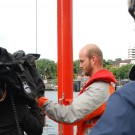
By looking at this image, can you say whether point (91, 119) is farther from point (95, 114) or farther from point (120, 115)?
point (120, 115)

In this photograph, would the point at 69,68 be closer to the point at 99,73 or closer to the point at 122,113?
the point at 99,73

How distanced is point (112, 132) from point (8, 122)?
5.72 ft

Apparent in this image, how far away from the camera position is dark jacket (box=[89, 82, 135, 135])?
1.12m

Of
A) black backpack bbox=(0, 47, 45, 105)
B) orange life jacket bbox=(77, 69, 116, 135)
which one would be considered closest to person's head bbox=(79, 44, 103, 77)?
orange life jacket bbox=(77, 69, 116, 135)

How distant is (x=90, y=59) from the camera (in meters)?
3.37

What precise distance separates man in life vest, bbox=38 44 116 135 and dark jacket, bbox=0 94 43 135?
0.25 m

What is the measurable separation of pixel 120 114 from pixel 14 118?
1.77m

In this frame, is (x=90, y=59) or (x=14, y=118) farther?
(x=90, y=59)

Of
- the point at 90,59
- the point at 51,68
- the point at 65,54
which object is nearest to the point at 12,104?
the point at 90,59

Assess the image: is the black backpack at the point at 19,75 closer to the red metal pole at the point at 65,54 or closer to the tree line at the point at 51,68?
the tree line at the point at 51,68

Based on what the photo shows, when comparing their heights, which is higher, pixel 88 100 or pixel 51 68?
pixel 88 100

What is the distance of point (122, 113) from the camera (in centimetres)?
112

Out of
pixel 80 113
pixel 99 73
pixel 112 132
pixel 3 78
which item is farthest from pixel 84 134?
pixel 112 132

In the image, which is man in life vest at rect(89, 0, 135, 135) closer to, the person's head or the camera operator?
the camera operator
